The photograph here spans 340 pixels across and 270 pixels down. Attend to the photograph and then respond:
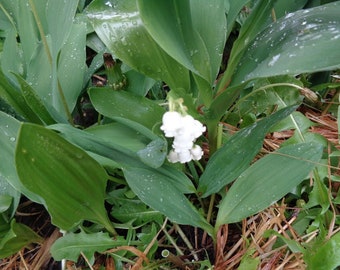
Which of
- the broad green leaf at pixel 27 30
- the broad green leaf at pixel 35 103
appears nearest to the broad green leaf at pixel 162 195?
the broad green leaf at pixel 35 103

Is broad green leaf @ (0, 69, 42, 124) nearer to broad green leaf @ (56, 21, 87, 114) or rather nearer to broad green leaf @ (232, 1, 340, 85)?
broad green leaf @ (56, 21, 87, 114)

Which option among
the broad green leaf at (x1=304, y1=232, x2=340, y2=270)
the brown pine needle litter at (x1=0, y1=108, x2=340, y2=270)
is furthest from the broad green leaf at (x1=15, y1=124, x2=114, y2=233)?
the broad green leaf at (x1=304, y1=232, x2=340, y2=270)

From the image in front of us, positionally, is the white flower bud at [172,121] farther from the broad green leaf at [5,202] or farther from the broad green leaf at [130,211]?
the broad green leaf at [5,202]

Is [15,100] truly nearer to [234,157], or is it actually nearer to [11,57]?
[11,57]

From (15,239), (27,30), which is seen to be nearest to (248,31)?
(27,30)

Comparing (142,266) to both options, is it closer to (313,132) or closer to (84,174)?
(84,174)

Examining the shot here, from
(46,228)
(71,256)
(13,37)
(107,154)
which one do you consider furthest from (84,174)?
(13,37)
